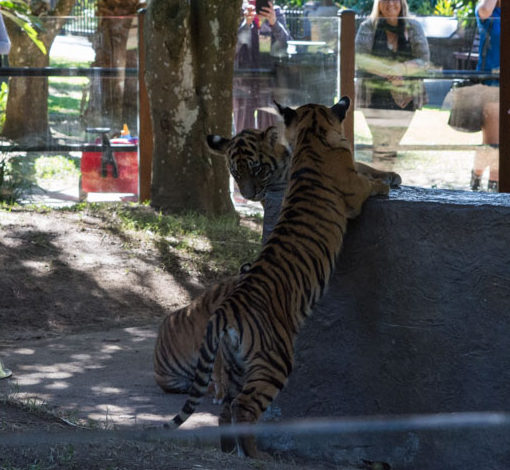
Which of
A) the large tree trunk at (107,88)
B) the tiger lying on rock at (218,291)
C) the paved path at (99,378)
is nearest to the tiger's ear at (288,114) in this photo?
the tiger lying on rock at (218,291)

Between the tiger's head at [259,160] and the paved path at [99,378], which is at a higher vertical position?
the tiger's head at [259,160]

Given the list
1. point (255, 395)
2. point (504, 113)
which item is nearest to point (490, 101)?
point (504, 113)

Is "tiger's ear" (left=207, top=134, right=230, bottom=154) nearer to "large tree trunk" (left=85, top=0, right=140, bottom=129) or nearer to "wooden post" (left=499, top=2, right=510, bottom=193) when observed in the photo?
"wooden post" (left=499, top=2, right=510, bottom=193)

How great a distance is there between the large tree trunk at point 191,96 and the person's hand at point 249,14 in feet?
5.78

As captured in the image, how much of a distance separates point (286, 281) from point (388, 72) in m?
7.14

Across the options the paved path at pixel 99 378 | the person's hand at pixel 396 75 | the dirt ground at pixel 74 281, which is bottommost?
the paved path at pixel 99 378

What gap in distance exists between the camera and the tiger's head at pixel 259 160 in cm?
604

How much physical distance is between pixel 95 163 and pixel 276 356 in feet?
25.0

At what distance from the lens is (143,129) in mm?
11227

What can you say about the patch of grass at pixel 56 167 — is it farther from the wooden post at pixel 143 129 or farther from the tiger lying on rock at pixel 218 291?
the tiger lying on rock at pixel 218 291

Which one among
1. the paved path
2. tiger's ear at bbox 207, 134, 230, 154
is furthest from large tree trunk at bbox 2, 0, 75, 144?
tiger's ear at bbox 207, 134, 230, 154

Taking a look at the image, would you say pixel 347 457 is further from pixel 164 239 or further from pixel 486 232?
pixel 164 239

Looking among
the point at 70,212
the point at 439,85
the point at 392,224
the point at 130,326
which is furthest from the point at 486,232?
the point at 439,85

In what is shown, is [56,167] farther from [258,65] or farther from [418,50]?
[418,50]
